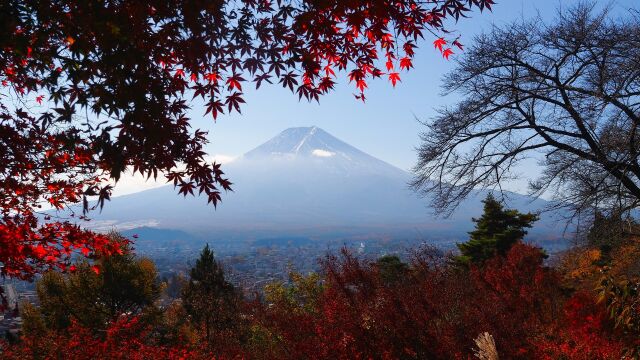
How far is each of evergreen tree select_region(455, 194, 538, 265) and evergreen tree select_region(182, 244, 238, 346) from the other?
14.6m

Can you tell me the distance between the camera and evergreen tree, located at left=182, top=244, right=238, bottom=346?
812 inches

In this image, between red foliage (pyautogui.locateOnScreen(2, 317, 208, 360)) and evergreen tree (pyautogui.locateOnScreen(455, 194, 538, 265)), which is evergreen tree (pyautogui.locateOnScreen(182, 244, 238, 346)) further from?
evergreen tree (pyautogui.locateOnScreen(455, 194, 538, 265))

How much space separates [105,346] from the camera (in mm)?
12297

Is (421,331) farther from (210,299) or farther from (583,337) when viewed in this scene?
(210,299)

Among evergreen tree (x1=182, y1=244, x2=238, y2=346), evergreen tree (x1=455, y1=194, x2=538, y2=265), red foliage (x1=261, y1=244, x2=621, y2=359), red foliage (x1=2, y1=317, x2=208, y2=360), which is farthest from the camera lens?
evergreen tree (x1=455, y1=194, x2=538, y2=265)

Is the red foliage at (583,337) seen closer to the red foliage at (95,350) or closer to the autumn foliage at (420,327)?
the autumn foliage at (420,327)

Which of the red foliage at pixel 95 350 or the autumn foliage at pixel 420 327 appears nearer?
the autumn foliage at pixel 420 327

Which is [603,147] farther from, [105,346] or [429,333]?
[105,346]

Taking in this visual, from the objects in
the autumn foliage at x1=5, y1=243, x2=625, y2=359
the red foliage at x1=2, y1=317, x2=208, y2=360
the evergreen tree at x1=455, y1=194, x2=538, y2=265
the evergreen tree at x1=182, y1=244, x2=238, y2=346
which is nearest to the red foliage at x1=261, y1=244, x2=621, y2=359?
the autumn foliage at x1=5, y1=243, x2=625, y2=359

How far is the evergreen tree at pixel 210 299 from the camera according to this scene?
20.6m

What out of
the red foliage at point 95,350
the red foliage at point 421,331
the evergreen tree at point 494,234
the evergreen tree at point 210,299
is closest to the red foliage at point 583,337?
the red foliage at point 421,331

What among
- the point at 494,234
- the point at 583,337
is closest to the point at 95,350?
the point at 583,337

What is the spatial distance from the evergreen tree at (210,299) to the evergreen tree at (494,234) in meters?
14.6

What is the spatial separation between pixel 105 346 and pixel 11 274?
875cm
